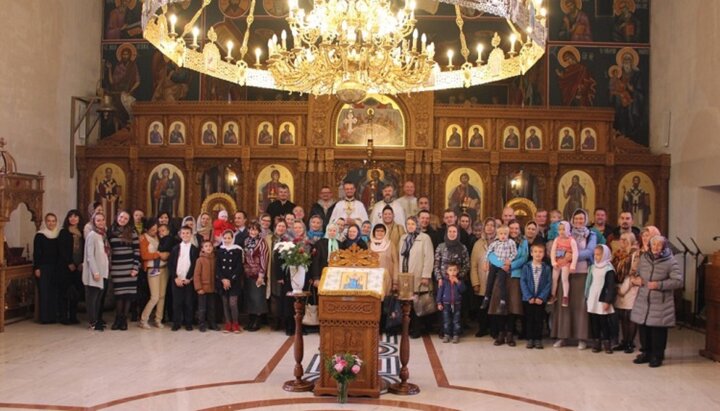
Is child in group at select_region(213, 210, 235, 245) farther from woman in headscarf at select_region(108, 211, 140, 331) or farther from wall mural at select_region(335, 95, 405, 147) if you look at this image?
wall mural at select_region(335, 95, 405, 147)

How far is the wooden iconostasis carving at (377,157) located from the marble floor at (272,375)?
159 inches

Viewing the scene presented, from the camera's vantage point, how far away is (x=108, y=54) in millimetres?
15383

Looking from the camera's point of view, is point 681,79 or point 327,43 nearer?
point 327,43

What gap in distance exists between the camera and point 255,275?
10.7m

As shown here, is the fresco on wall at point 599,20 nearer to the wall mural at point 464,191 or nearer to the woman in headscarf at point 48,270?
the wall mural at point 464,191

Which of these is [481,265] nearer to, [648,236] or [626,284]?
[626,284]

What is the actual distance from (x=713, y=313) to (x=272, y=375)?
5.57 meters

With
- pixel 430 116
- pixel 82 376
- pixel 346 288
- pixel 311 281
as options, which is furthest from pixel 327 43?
pixel 430 116

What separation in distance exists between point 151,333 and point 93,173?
508 cm

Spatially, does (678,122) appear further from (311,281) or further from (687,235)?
(311,281)

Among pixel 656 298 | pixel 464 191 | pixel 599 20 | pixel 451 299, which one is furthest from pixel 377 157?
pixel 656 298

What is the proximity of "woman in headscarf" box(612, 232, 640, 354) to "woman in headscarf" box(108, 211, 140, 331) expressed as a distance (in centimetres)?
685

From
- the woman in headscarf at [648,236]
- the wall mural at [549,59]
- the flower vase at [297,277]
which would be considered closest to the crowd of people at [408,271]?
the woman in headscarf at [648,236]

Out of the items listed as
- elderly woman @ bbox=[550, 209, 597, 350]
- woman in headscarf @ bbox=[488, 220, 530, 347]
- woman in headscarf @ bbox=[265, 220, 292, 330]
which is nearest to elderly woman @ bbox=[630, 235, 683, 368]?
elderly woman @ bbox=[550, 209, 597, 350]
